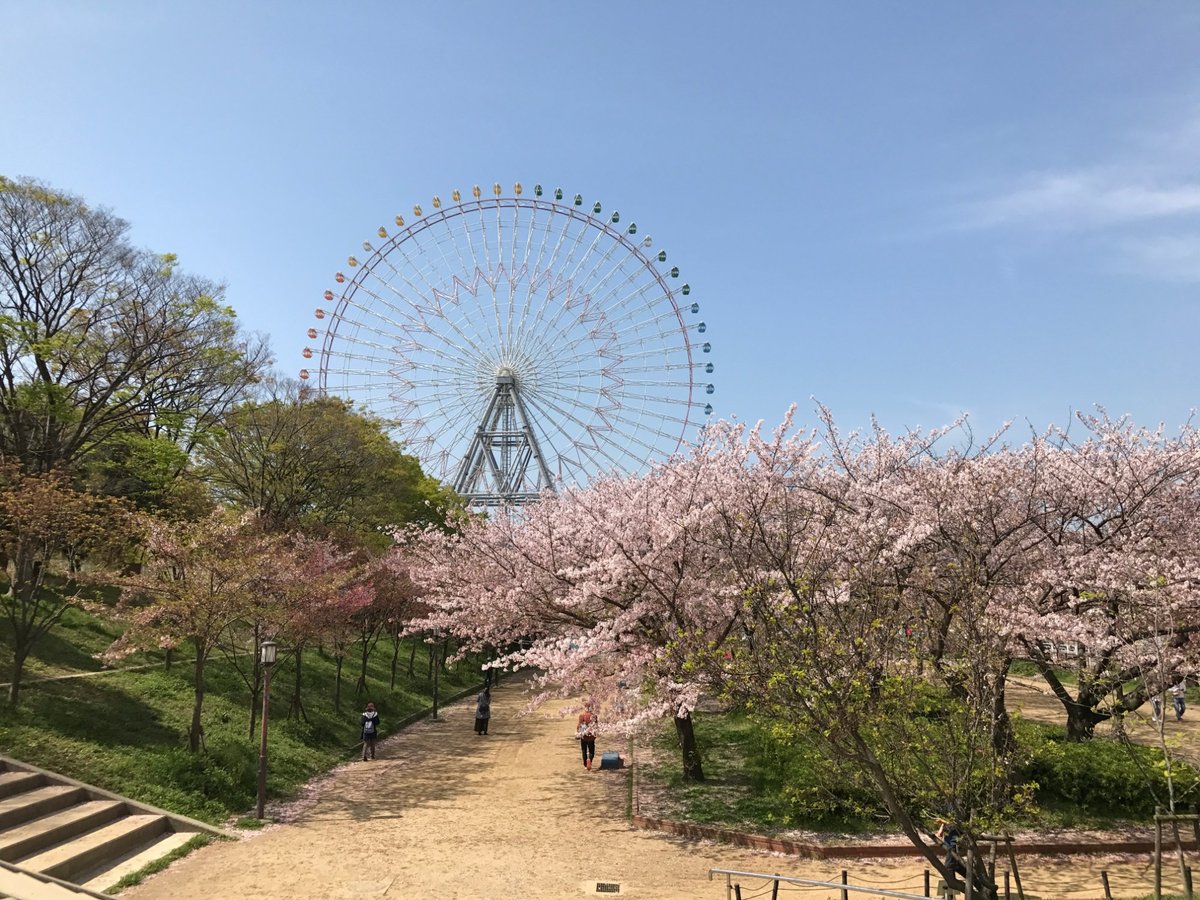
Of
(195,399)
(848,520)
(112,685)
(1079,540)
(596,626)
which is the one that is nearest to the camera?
(848,520)

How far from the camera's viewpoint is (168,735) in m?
14.3

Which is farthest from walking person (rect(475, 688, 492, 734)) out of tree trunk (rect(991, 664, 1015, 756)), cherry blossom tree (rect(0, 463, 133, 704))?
tree trunk (rect(991, 664, 1015, 756))

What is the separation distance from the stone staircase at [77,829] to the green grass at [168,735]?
442 millimetres

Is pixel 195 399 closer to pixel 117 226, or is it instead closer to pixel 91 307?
pixel 91 307

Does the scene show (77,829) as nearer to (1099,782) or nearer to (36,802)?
(36,802)

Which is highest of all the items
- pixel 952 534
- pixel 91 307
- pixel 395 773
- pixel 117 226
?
pixel 117 226

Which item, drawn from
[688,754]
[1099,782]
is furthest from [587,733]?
[1099,782]

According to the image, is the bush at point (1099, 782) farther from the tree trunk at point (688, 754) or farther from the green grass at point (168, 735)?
the green grass at point (168, 735)

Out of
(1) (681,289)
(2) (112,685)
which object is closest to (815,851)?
(2) (112,685)

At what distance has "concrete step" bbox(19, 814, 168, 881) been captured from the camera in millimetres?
9227

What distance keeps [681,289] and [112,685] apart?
29.9m

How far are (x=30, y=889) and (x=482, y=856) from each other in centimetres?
563

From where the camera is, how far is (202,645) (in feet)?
46.4

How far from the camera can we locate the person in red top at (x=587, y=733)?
1438 cm
